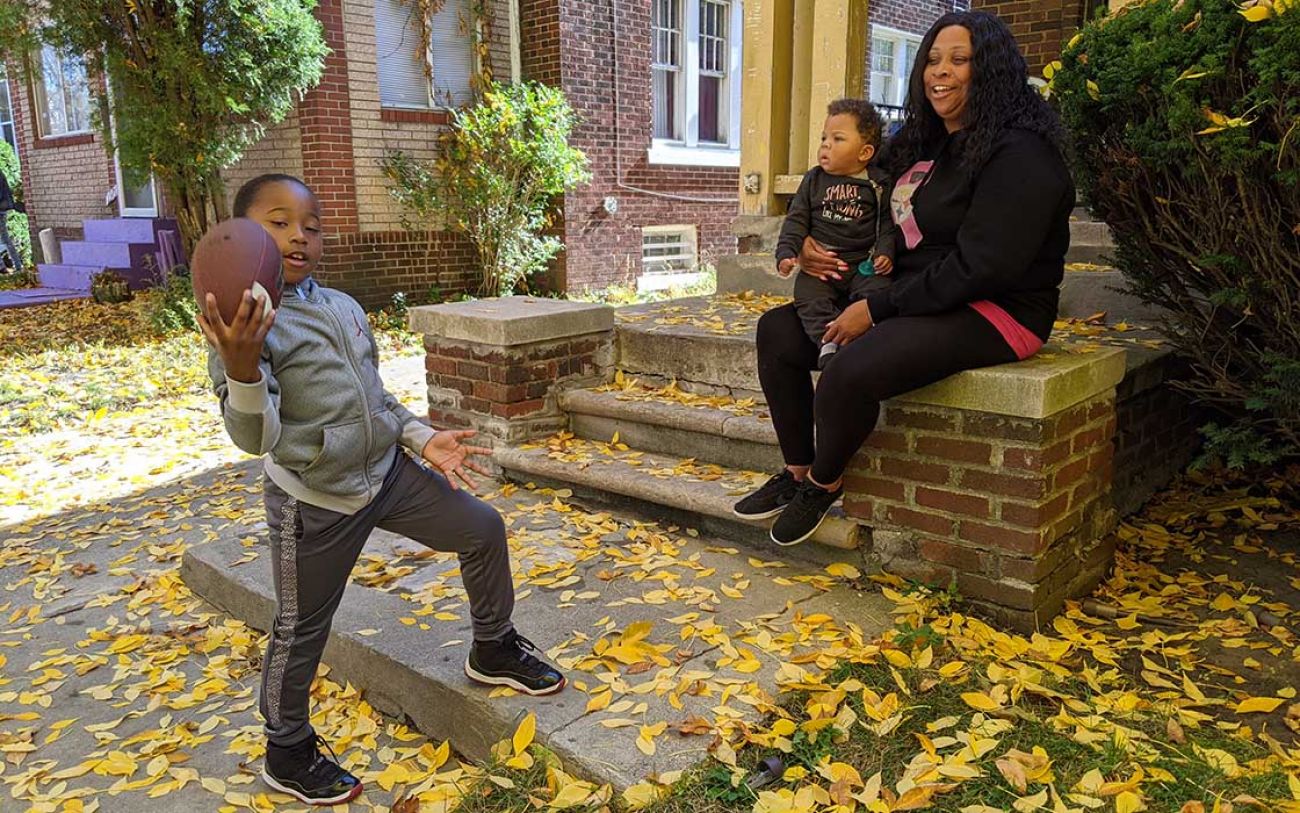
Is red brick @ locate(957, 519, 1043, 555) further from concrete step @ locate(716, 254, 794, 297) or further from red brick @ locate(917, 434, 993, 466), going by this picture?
concrete step @ locate(716, 254, 794, 297)

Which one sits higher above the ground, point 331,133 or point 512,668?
point 331,133

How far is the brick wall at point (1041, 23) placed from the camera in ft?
22.4

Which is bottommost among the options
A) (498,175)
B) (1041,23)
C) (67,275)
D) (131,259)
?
(67,275)

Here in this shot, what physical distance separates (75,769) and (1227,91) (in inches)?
158

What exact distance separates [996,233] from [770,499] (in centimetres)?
120

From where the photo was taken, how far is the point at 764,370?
3.45 metres

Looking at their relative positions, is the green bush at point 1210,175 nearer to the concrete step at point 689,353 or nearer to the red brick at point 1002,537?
the red brick at point 1002,537

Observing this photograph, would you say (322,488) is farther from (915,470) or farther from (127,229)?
(127,229)

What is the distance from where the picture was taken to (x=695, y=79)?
12.6 meters

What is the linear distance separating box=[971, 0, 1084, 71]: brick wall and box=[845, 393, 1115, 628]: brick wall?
4649mm

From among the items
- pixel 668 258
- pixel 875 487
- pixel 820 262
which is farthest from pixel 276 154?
pixel 875 487

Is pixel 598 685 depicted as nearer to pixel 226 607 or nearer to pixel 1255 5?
pixel 226 607

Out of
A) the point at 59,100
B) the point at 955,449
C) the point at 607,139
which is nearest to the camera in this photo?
the point at 955,449

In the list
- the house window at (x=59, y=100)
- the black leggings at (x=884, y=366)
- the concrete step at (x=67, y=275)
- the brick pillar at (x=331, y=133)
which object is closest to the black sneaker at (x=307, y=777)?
the black leggings at (x=884, y=366)
